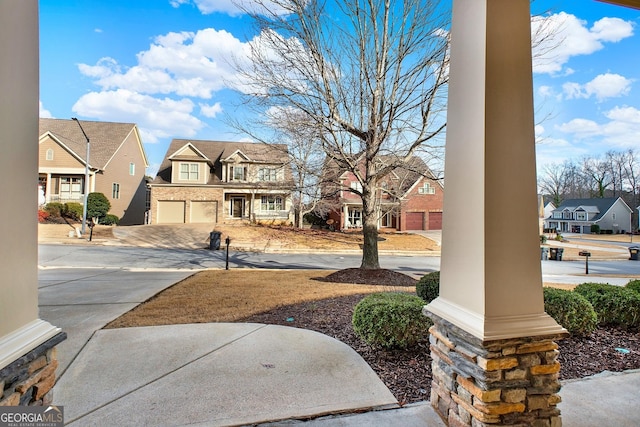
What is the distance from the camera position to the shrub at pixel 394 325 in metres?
3.11

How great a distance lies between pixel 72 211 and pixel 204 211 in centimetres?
823

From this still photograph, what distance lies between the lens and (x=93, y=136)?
2400cm

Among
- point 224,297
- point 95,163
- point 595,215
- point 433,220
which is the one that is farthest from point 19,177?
point 595,215

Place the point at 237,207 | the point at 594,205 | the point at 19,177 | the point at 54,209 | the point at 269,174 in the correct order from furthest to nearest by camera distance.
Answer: the point at 594,205
the point at 237,207
the point at 54,209
the point at 269,174
the point at 19,177

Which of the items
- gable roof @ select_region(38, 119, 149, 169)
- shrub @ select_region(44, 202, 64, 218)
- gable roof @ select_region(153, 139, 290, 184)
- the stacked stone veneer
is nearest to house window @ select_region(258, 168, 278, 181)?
gable roof @ select_region(153, 139, 290, 184)

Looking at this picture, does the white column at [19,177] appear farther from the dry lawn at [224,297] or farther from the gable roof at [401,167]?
the gable roof at [401,167]

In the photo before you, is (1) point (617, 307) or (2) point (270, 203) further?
(2) point (270, 203)

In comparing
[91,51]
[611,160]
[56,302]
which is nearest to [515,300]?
[56,302]

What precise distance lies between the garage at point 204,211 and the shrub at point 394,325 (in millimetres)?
22443

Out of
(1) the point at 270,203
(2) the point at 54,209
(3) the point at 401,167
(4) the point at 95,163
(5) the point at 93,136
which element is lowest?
(2) the point at 54,209

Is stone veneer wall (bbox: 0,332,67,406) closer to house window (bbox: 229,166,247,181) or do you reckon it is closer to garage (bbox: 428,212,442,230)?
house window (bbox: 229,166,247,181)

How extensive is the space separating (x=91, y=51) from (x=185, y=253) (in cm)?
1025

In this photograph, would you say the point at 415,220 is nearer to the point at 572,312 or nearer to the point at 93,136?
the point at 572,312

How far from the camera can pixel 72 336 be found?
11.8 ft
